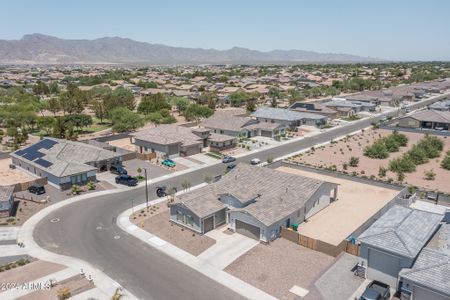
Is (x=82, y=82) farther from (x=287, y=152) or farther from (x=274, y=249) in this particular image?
(x=274, y=249)

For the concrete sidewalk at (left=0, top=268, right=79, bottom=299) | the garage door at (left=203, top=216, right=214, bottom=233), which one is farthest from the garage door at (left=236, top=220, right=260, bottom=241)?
the concrete sidewalk at (left=0, top=268, right=79, bottom=299)

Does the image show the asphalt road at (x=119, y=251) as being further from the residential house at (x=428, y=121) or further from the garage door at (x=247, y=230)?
the residential house at (x=428, y=121)

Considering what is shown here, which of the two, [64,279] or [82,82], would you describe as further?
[82,82]

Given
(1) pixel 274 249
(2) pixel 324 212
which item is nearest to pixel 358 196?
(2) pixel 324 212

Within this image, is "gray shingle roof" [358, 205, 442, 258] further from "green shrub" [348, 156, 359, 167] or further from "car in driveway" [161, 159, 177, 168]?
"car in driveway" [161, 159, 177, 168]

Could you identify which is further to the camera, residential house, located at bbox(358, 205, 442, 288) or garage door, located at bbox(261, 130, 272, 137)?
garage door, located at bbox(261, 130, 272, 137)

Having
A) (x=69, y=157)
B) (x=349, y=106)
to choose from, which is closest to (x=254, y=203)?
(x=69, y=157)
